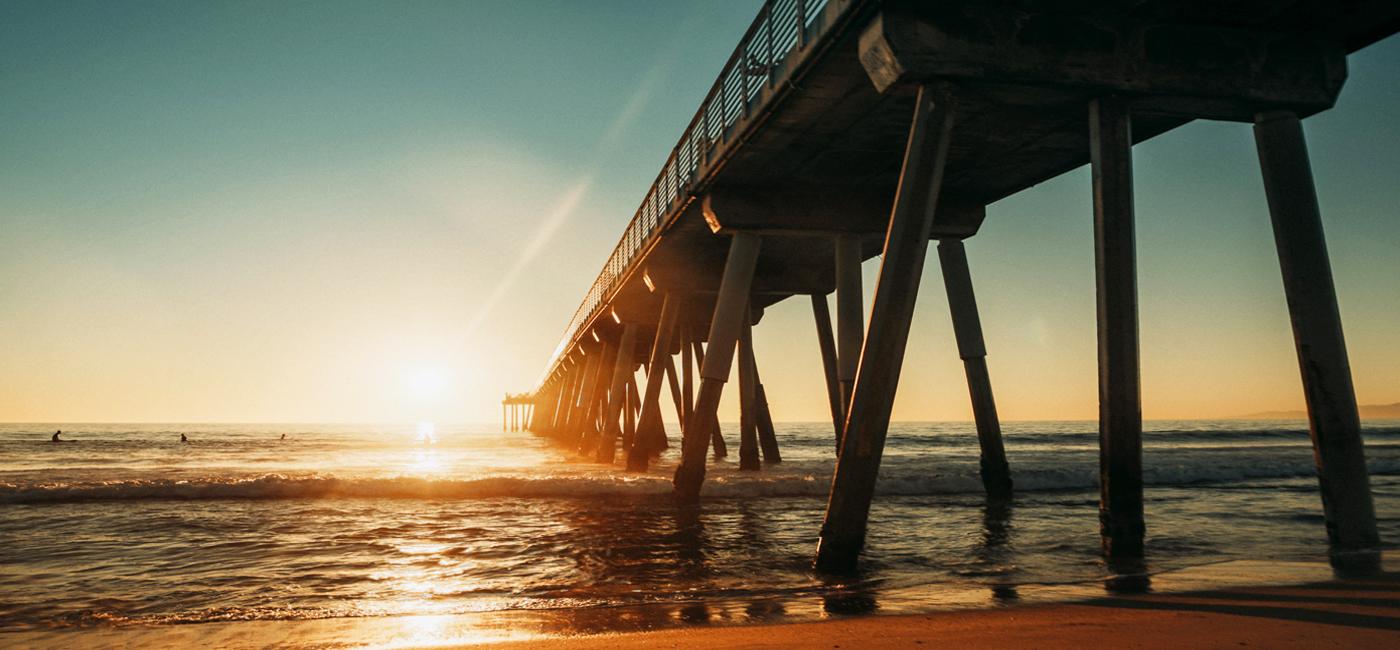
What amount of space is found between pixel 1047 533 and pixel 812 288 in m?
9.39

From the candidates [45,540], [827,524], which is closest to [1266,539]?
[827,524]

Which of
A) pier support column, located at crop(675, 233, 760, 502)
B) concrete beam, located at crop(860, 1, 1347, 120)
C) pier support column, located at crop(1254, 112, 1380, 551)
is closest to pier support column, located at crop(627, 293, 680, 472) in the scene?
pier support column, located at crop(675, 233, 760, 502)

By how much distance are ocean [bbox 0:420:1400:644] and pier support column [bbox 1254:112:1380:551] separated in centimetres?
52

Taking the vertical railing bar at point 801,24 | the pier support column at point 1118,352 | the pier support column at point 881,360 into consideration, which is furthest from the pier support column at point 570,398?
the pier support column at point 1118,352

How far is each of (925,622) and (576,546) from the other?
5.40 m

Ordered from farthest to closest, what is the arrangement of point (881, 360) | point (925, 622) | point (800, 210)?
1. point (800, 210)
2. point (881, 360)
3. point (925, 622)

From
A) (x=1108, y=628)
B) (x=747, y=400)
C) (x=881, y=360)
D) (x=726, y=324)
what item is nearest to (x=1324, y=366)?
(x=881, y=360)

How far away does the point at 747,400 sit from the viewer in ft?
68.1

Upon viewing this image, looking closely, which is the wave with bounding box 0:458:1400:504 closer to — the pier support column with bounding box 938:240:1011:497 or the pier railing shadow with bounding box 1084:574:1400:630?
the pier support column with bounding box 938:240:1011:497

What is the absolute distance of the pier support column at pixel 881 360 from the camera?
647 centimetres

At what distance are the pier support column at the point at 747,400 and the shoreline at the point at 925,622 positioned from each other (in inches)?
526

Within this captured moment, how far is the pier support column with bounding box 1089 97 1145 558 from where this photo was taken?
269 inches

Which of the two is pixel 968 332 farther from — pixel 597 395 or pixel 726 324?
pixel 597 395

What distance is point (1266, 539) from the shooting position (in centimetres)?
902
